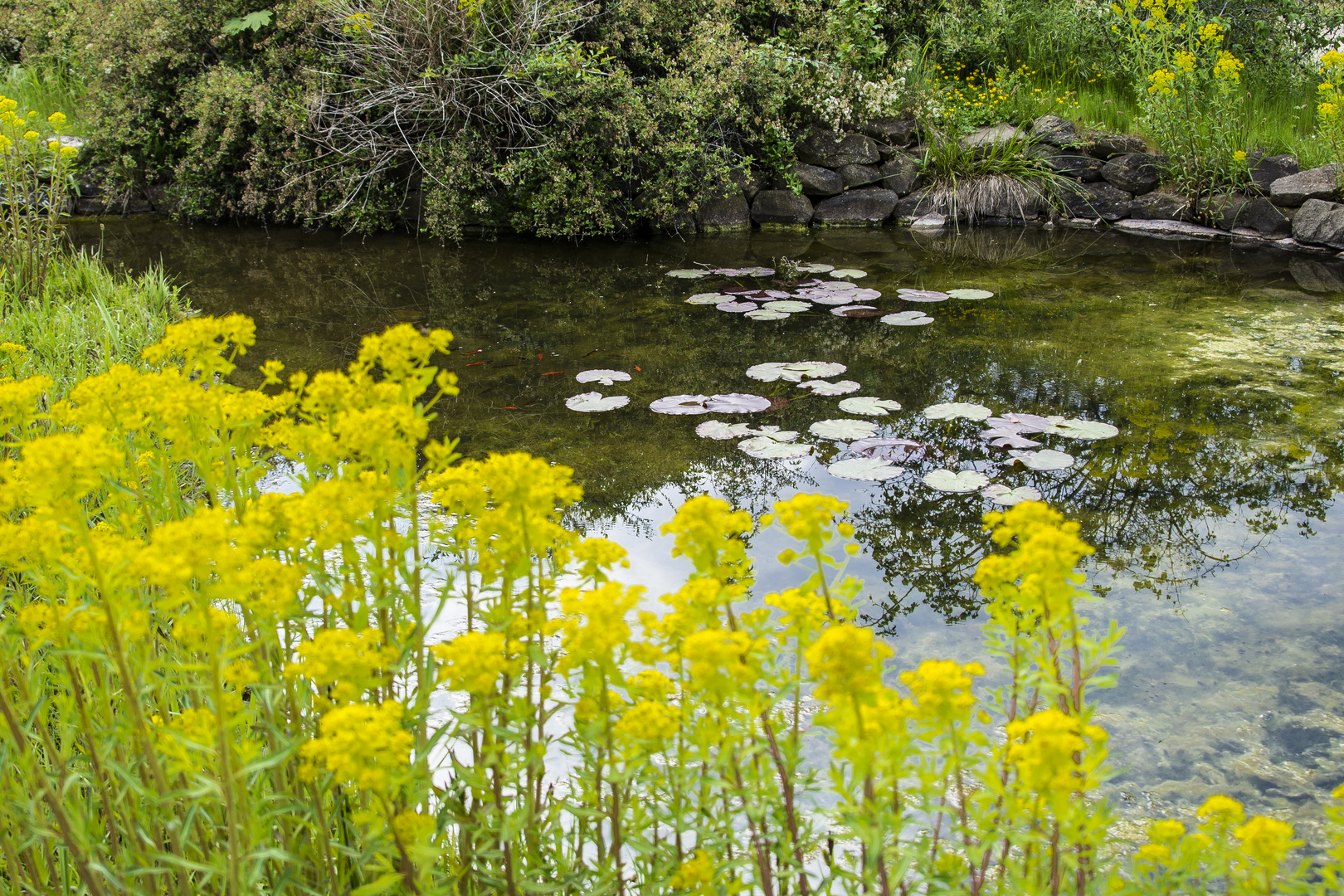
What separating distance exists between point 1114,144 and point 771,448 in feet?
16.9

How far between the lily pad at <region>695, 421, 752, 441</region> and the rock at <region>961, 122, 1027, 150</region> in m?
4.63

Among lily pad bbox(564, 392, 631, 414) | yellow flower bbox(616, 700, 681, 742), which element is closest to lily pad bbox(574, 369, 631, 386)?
lily pad bbox(564, 392, 631, 414)

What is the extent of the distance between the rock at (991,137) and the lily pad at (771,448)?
4.71m

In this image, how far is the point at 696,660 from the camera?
976mm

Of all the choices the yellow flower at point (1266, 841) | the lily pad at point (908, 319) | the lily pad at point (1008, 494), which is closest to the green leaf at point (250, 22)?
the lily pad at point (908, 319)

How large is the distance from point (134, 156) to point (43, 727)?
8388 millimetres

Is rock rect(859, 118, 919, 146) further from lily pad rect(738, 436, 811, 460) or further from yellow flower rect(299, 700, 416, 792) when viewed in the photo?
yellow flower rect(299, 700, 416, 792)

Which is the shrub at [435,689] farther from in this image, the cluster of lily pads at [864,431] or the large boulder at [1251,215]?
the large boulder at [1251,215]

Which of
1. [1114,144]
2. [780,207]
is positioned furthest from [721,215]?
[1114,144]

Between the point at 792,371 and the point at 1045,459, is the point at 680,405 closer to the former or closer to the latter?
the point at 792,371

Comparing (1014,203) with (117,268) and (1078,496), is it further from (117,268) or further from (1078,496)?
(117,268)

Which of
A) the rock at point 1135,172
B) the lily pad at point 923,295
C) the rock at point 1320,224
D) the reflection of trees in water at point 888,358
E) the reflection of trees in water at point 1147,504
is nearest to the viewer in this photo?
the reflection of trees in water at point 1147,504

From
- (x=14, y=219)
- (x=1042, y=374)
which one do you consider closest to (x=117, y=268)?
(x=14, y=219)

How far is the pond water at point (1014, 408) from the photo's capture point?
2127mm
